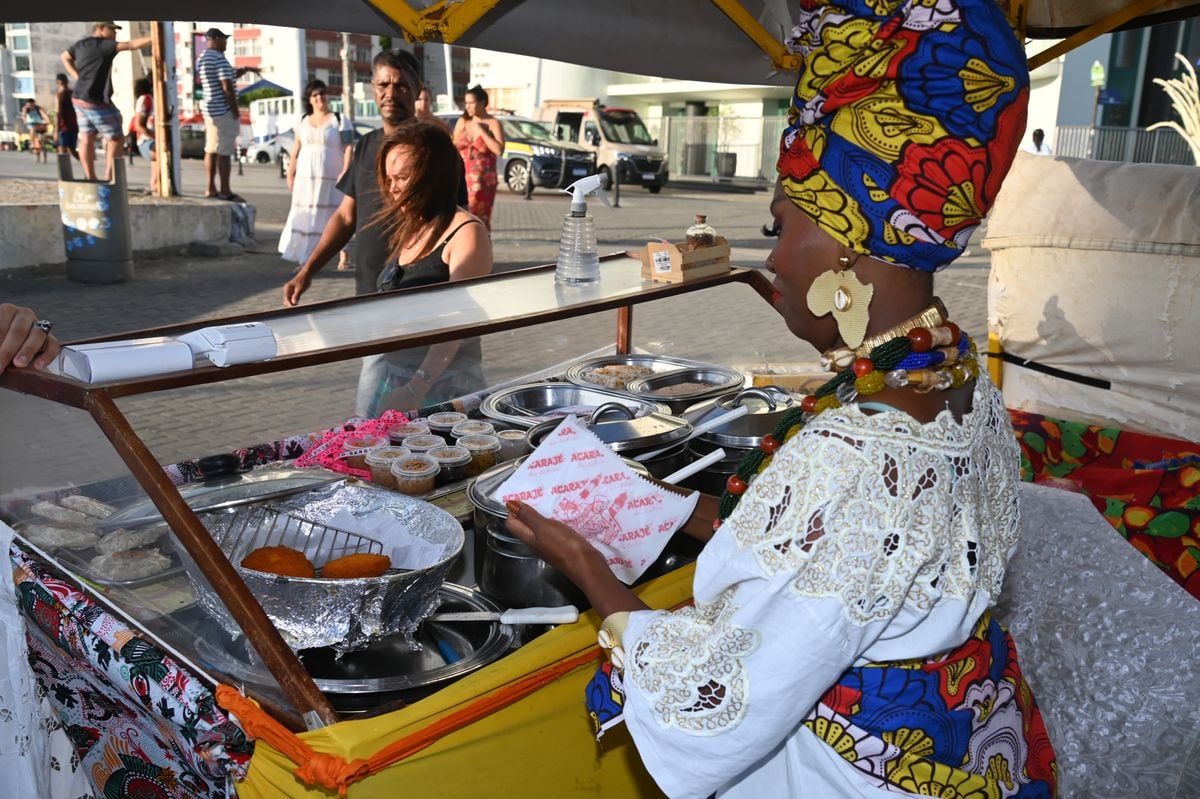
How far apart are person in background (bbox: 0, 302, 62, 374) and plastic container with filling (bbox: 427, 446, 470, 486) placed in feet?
2.99

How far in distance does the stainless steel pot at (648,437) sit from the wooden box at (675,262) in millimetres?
567

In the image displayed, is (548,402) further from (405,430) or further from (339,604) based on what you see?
(339,604)

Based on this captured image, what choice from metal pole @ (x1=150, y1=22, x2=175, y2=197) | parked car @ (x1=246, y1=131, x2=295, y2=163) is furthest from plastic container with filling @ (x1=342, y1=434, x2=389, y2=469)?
parked car @ (x1=246, y1=131, x2=295, y2=163)

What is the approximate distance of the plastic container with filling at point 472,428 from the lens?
2.61m

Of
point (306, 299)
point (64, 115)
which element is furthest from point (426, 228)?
point (64, 115)

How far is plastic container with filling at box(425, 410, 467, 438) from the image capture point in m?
2.69

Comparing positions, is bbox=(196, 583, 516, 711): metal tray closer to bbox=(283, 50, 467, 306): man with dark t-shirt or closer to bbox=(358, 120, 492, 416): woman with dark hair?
bbox=(358, 120, 492, 416): woman with dark hair

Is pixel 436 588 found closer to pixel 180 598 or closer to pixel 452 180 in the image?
pixel 180 598

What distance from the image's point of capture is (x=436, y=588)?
1.70 metres

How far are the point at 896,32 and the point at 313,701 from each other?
47.5 inches

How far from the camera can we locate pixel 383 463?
234 cm

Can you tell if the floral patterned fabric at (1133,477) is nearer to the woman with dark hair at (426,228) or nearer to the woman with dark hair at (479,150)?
the woman with dark hair at (426,228)

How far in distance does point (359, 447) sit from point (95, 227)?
7.78 metres

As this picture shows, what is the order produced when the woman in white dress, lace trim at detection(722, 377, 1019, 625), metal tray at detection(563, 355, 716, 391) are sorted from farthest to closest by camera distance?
the woman in white dress → metal tray at detection(563, 355, 716, 391) → lace trim at detection(722, 377, 1019, 625)
